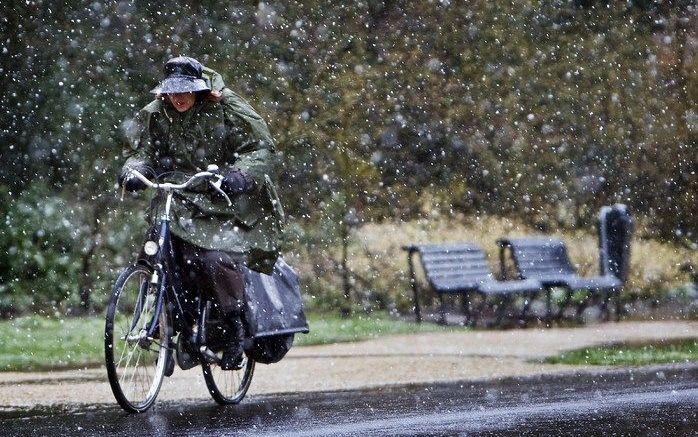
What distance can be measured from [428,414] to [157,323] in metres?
1.32

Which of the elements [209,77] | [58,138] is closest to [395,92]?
[58,138]

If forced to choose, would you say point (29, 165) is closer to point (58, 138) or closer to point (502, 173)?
point (58, 138)

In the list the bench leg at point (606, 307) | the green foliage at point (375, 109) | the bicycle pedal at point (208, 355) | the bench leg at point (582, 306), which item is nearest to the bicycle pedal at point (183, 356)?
the bicycle pedal at point (208, 355)

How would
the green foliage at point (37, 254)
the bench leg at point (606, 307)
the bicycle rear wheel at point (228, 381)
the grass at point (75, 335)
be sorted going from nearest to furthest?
1. the bicycle rear wheel at point (228, 381)
2. the grass at point (75, 335)
3. the green foliage at point (37, 254)
4. the bench leg at point (606, 307)

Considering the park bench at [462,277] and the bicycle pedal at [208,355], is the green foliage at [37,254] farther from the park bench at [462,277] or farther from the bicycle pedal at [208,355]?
the bicycle pedal at [208,355]

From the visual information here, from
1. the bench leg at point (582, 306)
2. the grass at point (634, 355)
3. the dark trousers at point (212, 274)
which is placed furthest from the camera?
the bench leg at point (582, 306)

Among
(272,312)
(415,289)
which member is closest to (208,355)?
(272,312)

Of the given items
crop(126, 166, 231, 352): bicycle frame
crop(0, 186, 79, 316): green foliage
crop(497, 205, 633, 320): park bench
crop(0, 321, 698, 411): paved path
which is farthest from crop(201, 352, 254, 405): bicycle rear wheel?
crop(497, 205, 633, 320): park bench

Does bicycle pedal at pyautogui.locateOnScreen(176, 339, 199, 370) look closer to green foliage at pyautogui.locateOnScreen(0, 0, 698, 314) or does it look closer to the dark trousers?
the dark trousers

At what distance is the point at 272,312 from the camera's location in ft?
26.2

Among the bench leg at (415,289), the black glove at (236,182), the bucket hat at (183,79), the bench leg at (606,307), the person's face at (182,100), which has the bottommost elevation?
the bench leg at (606,307)

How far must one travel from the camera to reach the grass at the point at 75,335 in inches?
408

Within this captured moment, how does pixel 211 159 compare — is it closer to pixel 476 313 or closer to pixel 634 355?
pixel 634 355

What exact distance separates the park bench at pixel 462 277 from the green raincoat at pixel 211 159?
238 inches
